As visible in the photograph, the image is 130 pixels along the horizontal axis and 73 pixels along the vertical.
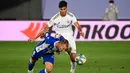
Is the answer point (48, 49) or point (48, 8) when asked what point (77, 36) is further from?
point (48, 49)

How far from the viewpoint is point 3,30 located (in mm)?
26094

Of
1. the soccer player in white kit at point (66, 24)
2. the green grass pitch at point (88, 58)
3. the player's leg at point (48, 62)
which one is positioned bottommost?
the green grass pitch at point (88, 58)

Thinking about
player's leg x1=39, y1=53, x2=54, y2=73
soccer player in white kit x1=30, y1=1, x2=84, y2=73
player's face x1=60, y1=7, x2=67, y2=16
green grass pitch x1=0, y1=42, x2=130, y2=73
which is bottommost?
green grass pitch x1=0, y1=42, x2=130, y2=73

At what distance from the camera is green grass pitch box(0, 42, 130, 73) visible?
16.5m

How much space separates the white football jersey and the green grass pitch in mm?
1746

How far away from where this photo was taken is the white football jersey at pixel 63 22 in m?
14.6

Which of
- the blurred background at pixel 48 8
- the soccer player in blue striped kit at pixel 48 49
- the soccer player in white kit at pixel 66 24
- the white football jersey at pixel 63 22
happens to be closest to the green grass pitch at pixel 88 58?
the soccer player in white kit at pixel 66 24

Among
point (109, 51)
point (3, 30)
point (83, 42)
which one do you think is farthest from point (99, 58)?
point (3, 30)

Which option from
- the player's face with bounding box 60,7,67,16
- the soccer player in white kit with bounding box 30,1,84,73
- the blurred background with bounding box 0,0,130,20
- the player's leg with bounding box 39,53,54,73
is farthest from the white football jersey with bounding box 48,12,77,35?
the blurred background with bounding box 0,0,130,20

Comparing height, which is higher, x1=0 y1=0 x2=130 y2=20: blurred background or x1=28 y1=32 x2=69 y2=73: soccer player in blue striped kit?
x1=28 y1=32 x2=69 y2=73: soccer player in blue striped kit

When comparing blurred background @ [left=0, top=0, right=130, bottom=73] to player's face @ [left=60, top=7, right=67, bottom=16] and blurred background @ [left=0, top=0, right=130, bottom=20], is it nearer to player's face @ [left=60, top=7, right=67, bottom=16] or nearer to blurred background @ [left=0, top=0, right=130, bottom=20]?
blurred background @ [left=0, top=0, right=130, bottom=20]

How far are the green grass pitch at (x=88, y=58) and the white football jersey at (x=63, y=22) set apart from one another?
68.7 inches

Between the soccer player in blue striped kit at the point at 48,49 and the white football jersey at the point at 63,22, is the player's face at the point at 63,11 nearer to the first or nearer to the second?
the white football jersey at the point at 63,22

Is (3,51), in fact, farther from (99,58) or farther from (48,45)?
(48,45)
